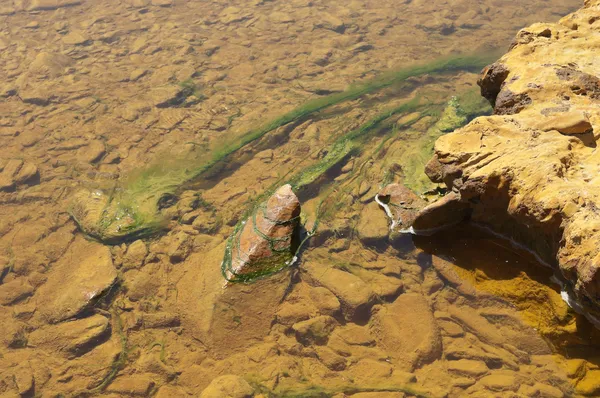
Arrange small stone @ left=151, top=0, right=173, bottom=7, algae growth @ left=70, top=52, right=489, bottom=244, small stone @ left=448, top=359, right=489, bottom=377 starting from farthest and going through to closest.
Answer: small stone @ left=151, top=0, right=173, bottom=7, algae growth @ left=70, top=52, right=489, bottom=244, small stone @ left=448, top=359, right=489, bottom=377

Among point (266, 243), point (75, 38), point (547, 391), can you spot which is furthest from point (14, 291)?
point (75, 38)

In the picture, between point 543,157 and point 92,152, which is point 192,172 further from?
point 543,157

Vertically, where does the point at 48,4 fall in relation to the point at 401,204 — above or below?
above

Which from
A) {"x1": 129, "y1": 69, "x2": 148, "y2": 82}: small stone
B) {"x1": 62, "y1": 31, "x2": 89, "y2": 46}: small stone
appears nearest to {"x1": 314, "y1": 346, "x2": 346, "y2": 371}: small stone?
{"x1": 129, "y1": 69, "x2": 148, "y2": 82}: small stone

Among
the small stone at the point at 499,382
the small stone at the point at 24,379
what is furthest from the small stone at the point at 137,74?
the small stone at the point at 499,382

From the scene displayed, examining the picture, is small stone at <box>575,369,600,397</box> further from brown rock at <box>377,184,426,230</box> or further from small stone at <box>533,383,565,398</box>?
brown rock at <box>377,184,426,230</box>

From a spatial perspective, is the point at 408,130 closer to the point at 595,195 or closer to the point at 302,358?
the point at 595,195

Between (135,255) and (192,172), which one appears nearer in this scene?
(135,255)

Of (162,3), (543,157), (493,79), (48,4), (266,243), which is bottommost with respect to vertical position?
(266,243)
